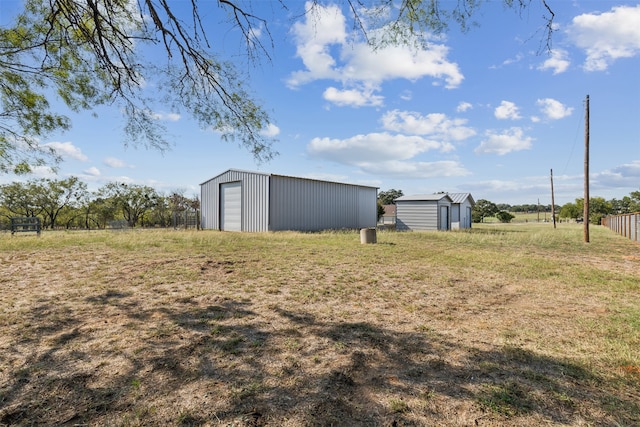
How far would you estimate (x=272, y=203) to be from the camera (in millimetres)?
16500

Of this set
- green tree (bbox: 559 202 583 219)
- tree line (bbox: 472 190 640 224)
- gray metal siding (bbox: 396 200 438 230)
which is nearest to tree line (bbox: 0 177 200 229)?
gray metal siding (bbox: 396 200 438 230)

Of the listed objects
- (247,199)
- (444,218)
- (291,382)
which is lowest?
(291,382)

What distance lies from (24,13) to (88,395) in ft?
18.9

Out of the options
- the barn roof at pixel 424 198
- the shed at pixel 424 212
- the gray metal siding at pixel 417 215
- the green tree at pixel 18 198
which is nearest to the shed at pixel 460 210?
the shed at pixel 424 212

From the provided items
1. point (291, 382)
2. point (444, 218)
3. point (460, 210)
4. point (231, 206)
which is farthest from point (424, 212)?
point (291, 382)

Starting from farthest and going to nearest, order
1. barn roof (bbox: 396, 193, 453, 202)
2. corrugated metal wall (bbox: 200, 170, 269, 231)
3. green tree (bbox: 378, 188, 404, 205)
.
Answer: green tree (bbox: 378, 188, 404, 205) → barn roof (bbox: 396, 193, 453, 202) → corrugated metal wall (bbox: 200, 170, 269, 231)

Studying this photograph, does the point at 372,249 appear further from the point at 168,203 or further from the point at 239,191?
the point at 168,203

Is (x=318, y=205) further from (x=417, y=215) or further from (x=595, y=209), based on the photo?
(x=595, y=209)

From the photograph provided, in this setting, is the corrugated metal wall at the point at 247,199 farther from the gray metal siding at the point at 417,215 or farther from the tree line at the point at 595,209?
the tree line at the point at 595,209

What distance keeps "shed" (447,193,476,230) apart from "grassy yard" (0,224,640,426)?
20.2m

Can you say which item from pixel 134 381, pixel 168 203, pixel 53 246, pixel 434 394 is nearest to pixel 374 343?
pixel 434 394

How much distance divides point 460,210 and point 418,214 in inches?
219

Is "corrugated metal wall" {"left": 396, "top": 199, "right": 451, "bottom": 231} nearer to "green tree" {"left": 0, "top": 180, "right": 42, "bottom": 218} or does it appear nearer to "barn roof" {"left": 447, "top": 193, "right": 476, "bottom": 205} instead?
"barn roof" {"left": 447, "top": 193, "right": 476, "bottom": 205}

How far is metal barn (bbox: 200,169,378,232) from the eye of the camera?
16.6 m
